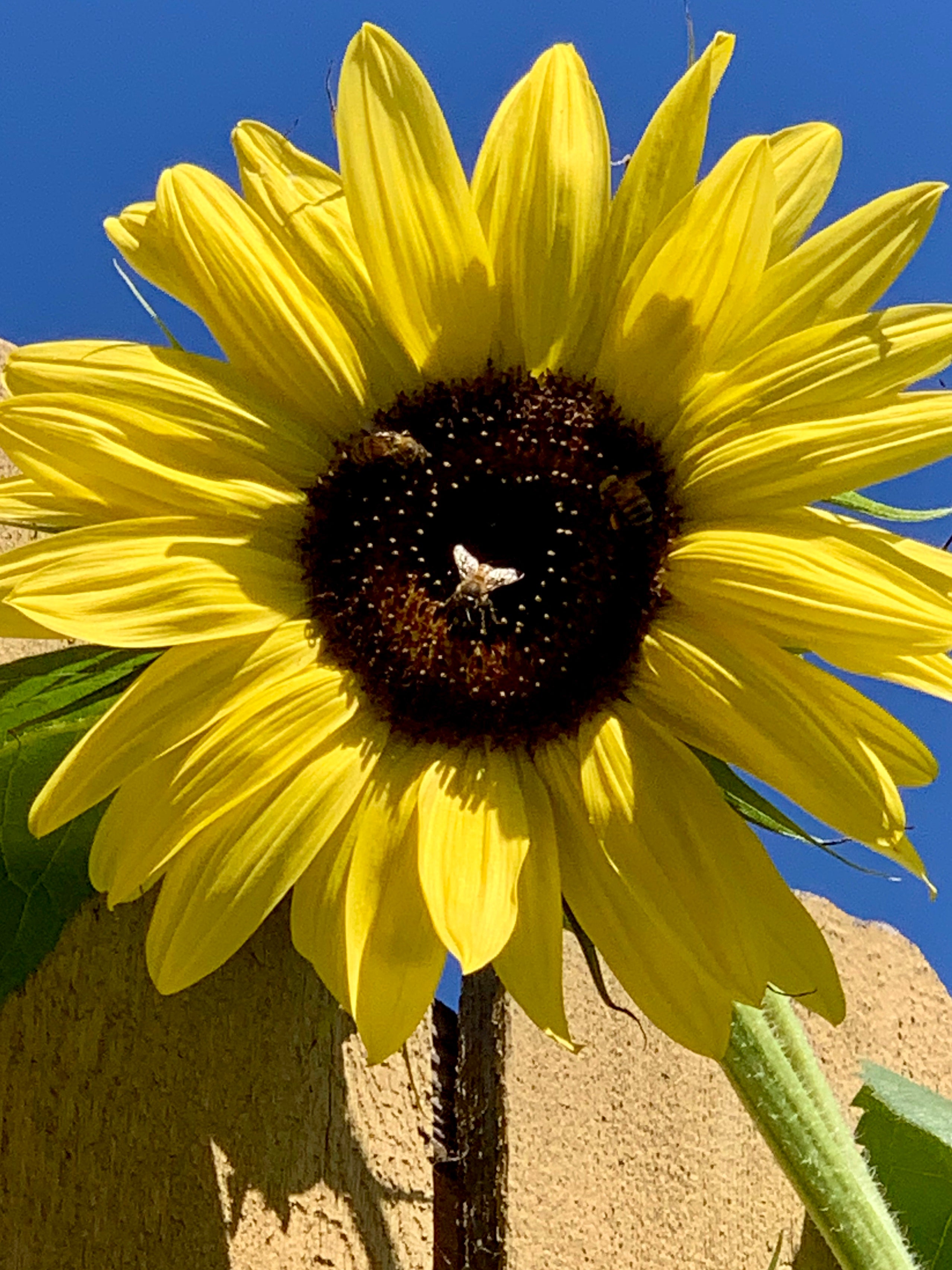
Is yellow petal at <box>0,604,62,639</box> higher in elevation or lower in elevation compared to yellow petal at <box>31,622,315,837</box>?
higher

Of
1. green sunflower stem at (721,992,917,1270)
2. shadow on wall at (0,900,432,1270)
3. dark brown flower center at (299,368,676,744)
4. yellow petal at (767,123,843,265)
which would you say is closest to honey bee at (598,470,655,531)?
dark brown flower center at (299,368,676,744)

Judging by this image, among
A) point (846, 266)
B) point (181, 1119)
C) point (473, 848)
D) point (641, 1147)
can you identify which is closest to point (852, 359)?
point (846, 266)

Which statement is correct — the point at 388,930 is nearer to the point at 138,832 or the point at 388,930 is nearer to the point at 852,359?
the point at 138,832

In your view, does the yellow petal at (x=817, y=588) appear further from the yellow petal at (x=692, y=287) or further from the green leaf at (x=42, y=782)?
the green leaf at (x=42, y=782)

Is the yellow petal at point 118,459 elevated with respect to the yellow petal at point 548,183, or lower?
lower

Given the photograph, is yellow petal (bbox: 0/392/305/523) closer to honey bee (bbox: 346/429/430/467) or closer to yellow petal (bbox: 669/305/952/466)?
honey bee (bbox: 346/429/430/467)

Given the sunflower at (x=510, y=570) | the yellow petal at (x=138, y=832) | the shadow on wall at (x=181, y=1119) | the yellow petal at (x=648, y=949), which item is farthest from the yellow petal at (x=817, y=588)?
the shadow on wall at (x=181, y=1119)
